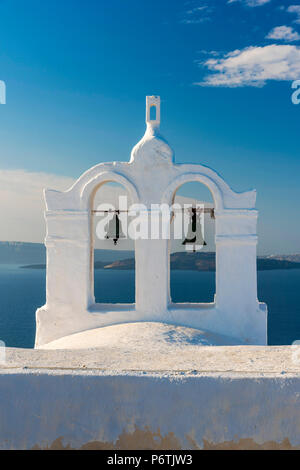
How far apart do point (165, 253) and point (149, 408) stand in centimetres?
428

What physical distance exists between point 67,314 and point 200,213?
299 centimetres

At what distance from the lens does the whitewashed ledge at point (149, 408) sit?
13.5 feet

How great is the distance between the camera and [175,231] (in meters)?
8.75

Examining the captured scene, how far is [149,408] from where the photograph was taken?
4.14m

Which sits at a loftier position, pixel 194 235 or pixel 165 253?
pixel 194 235

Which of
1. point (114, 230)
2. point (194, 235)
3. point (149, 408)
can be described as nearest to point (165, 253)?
point (194, 235)

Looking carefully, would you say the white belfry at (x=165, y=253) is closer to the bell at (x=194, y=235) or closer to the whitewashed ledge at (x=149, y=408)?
the bell at (x=194, y=235)

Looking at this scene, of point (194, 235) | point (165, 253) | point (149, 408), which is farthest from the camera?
point (194, 235)

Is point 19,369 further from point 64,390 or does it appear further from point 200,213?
point 200,213

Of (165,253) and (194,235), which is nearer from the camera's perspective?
(165,253)

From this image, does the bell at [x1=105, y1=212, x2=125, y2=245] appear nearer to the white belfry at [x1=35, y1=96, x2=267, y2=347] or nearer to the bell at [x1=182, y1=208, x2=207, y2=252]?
the white belfry at [x1=35, y1=96, x2=267, y2=347]

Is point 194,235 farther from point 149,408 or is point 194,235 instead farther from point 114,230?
point 149,408

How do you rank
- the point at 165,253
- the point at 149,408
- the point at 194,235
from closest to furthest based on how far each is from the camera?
the point at 149,408, the point at 165,253, the point at 194,235
